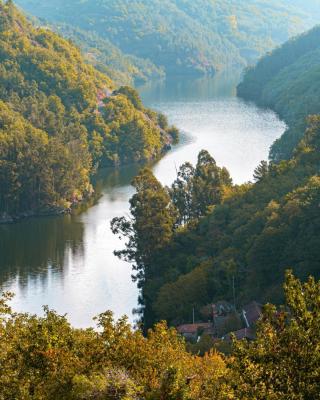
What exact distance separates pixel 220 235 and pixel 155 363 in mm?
44856

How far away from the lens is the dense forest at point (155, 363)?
21.4m

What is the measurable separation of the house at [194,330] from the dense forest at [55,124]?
49878 mm

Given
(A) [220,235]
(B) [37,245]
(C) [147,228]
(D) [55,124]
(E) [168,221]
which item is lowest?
(B) [37,245]

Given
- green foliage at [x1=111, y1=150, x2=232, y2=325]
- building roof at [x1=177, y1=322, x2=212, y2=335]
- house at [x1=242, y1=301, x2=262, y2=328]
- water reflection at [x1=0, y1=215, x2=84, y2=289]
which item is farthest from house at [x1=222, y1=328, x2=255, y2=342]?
water reflection at [x1=0, y1=215, x2=84, y2=289]

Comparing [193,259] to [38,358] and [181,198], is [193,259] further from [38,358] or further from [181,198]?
[38,358]

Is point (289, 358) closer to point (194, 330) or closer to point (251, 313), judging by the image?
point (251, 313)

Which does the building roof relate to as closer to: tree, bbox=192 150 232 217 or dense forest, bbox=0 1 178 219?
tree, bbox=192 150 232 217

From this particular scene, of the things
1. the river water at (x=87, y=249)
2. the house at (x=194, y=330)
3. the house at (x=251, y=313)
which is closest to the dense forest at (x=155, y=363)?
the house at (x=251, y=313)

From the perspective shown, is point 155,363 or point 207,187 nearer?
point 155,363

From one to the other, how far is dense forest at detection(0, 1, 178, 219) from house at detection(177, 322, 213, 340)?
49.9 m

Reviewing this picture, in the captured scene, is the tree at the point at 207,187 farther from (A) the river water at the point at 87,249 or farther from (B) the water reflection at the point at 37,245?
(B) the water reflection at the point at 37,245

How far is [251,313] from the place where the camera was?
58.5m

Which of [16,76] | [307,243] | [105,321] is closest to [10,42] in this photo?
[16,76]

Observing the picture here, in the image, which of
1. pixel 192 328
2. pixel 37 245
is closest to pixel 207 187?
pixel 37 245
